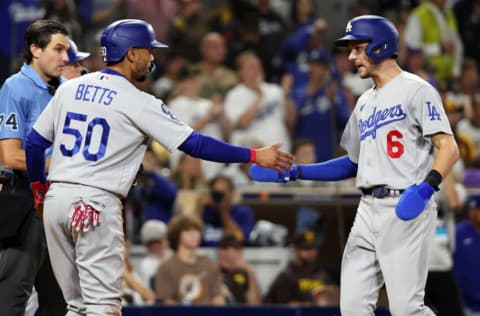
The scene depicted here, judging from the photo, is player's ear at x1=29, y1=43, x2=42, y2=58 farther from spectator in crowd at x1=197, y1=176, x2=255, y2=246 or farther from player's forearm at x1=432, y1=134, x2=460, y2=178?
spectator in crowd at x1=197, y1=176, x2=255, y2=246

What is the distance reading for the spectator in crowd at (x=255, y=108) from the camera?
441 inches

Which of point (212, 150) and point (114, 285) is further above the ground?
point (212, 150)

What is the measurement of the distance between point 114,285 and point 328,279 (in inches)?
166

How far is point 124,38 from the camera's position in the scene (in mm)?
5711

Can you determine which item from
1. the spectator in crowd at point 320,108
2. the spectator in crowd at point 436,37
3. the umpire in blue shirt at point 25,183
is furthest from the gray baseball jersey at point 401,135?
the spectator in crowd at point 436,37

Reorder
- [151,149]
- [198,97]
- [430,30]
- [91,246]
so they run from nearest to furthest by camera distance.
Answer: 1. [91,246]
2. [151,149]
3. [198,97]
4. [430,30]

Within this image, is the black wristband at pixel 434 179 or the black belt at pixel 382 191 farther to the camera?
the black belt at pixel 382 191

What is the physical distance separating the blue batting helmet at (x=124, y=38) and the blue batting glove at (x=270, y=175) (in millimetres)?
1158

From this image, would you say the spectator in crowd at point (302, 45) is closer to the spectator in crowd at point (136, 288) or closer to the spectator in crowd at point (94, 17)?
the spectator in crowd at point (94, 17)

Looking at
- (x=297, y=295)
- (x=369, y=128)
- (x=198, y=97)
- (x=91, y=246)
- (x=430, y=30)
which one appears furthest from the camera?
(x=430, y=30)

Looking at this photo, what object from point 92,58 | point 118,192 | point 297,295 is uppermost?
point 92,58

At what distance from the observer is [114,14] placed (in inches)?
483

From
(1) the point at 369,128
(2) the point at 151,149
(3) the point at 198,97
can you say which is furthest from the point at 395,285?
(3) the point at 198,97

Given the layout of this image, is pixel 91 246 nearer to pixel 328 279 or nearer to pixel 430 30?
pixel 328 279
